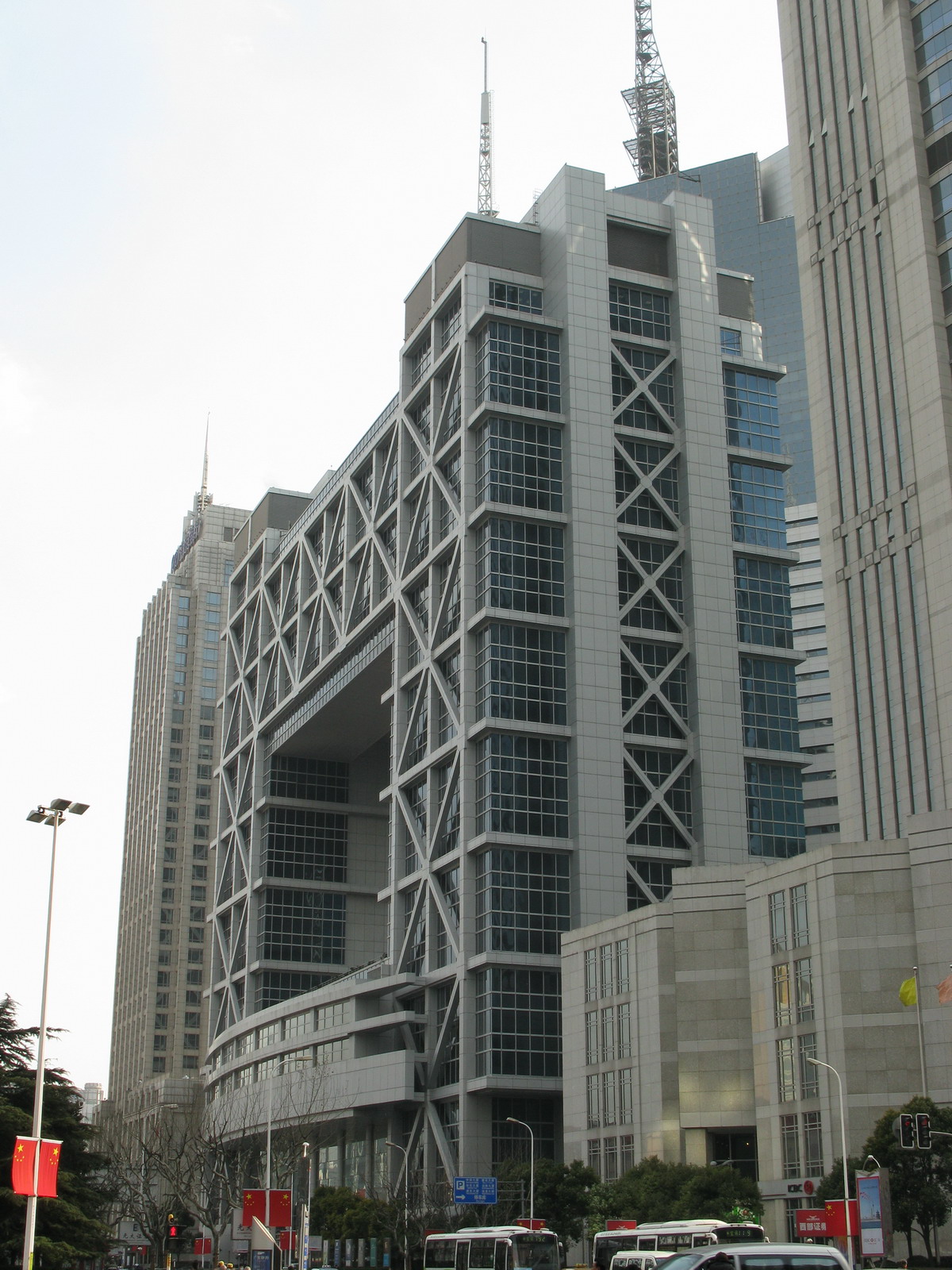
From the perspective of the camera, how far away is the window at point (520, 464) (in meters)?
112

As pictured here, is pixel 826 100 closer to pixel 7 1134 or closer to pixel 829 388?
pixel 829 388

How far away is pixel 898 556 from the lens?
3637 inches

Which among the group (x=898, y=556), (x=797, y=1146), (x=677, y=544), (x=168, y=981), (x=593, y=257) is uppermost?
(x=593, y=257)

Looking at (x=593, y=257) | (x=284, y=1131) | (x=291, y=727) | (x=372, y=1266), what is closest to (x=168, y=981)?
(x=291, y=727)

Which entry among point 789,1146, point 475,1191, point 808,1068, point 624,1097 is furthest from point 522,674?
point 789,1146

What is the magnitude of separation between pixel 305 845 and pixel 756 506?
2355 inches

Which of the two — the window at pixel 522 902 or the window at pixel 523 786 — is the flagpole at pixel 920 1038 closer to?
the window at pixel 522 902

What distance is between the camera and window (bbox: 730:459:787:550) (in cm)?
12006

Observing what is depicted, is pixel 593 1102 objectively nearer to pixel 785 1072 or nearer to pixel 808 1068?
pixel 785 1072

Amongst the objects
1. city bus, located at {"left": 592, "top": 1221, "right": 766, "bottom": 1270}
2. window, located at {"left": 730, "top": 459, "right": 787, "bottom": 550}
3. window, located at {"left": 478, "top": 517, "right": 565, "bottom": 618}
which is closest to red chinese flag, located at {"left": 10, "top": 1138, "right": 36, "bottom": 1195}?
city bus, located at {"left": 592, "top": 1221, "right": 766, "bottom": 1270}

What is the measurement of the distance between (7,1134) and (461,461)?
7073 cm

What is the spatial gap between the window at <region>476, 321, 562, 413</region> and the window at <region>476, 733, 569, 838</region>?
1022 inches

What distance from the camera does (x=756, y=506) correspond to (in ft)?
397

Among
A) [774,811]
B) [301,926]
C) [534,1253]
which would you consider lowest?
[534,1253]
